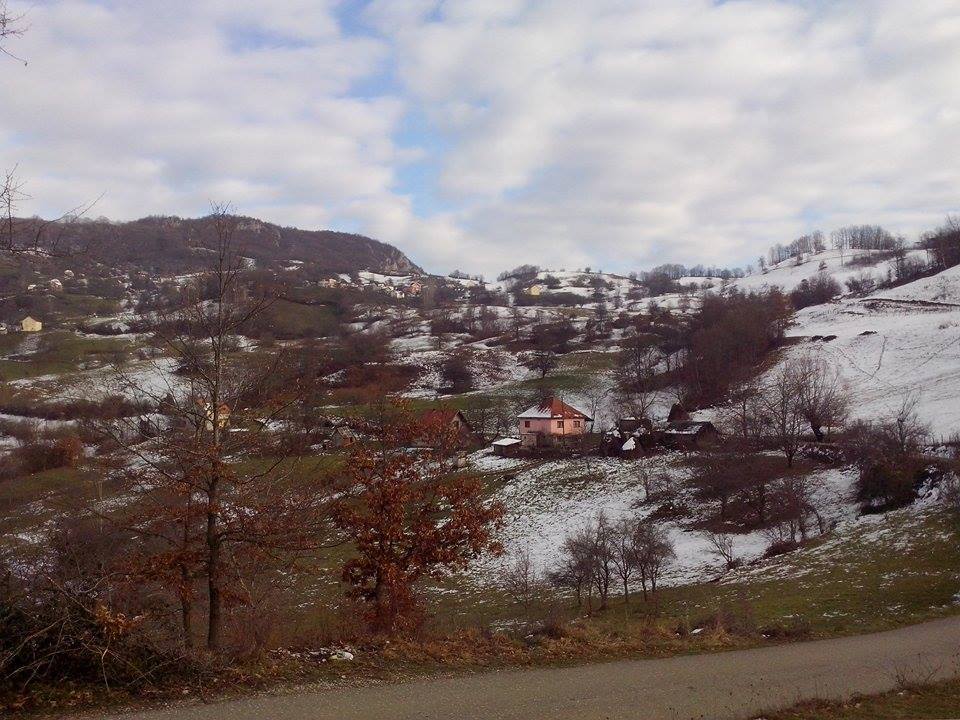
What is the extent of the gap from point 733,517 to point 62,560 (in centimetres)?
3176

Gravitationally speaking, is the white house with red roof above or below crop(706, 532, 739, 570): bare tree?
above

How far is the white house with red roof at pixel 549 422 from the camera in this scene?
6204cm

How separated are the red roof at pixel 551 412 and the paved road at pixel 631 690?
53032 millimetres

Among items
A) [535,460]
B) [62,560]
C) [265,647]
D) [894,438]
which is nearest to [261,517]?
[265,647]

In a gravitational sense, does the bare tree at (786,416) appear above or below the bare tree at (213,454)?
below

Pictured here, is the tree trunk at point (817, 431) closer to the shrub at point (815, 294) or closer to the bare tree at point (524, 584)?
the bare tree at point (524, 584)

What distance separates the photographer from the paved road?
22.0 ft

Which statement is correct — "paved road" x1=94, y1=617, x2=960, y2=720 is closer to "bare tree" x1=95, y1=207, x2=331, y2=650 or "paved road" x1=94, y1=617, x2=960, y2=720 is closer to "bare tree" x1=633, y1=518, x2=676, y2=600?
"bare tree" x1=95, y1=207, x2=331, y2=650

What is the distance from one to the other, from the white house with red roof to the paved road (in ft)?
166

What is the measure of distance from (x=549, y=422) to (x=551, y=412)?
1181mm

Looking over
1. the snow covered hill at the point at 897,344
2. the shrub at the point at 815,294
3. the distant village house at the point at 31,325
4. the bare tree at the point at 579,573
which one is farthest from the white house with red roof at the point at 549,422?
the shrub at the point at 815,294

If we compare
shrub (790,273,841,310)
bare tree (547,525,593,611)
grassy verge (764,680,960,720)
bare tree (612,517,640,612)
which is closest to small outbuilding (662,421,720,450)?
bare tree (612,517,640,612)

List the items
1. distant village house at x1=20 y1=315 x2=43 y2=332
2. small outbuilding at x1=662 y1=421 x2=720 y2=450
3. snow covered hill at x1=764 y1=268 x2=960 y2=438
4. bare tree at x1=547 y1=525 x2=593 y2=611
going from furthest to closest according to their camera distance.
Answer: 1. distant village house at x1=20 y1=315 x2=43 y2=332
2. small outbuilding at x1=662 y1=421 x2=720 y2=450
3. snow covered hill at x1=764 y1=268 x2=960 y2=438
4. bare tree at x1=547 y1=525 x2=593 y2=611

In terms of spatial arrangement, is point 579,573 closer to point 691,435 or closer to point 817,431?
point 817,431
